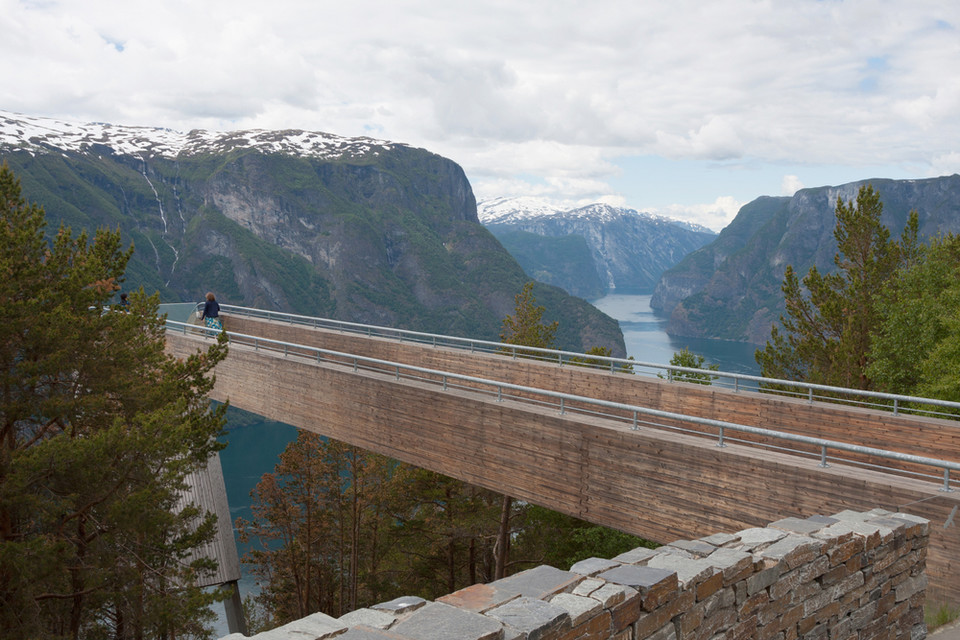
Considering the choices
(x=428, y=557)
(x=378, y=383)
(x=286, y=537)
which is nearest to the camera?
(x=378, y=383)

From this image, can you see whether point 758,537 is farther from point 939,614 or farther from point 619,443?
point 619,443

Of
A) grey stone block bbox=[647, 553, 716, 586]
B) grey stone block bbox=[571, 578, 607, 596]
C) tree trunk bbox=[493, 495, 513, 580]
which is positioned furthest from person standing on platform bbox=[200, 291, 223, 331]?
grey stone block bbox=[571, 578, 607, 596]

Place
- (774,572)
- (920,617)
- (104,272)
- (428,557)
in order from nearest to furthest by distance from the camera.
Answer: (774,572)
(920,617)
(104,272)
(428,557)

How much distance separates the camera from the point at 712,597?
4.30 metres

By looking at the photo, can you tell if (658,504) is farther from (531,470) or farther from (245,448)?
(245,448)

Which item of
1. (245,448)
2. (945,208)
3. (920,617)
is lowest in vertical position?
(245,448)

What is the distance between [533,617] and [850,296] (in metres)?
21.9

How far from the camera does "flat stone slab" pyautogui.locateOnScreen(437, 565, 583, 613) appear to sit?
3.58m

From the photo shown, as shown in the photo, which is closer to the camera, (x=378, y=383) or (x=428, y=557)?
(x=378, y=383)

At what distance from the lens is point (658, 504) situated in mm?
9188

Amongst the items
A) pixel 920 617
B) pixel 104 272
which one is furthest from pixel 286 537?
pixel 920 617

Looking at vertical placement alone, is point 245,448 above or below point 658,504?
below

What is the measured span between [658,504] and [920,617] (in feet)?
11.6

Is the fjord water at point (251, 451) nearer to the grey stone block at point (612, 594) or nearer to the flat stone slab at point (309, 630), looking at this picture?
the flat stone slab at point (309, 630)
